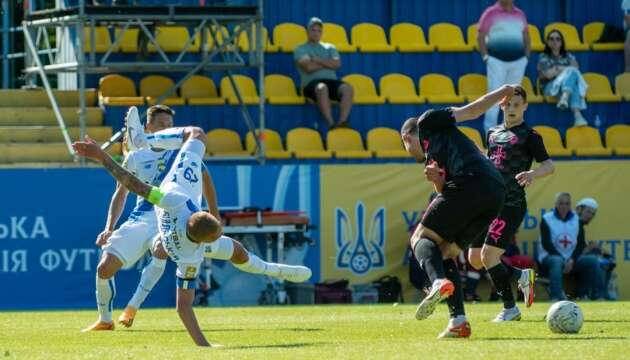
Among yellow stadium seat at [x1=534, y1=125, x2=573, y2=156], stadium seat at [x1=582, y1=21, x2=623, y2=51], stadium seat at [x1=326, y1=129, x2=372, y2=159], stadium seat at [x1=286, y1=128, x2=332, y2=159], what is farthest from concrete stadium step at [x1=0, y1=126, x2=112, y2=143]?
stadium seat at [x1=582, y1=21, x2=623, y2=51]

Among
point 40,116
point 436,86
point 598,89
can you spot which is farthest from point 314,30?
point 598,89

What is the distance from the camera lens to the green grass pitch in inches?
401

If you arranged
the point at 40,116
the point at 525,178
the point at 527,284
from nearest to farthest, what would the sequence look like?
the point at 525,178
the point at 527,284
the point at 40,116

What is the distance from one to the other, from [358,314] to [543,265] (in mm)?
5488

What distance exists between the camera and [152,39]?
2144 centimetres

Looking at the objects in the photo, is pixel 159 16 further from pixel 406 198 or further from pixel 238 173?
pixel 406 198

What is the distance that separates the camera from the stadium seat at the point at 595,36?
25.5 m

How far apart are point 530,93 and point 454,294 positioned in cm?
1358

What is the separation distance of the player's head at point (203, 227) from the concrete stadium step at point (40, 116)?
40.4 feet

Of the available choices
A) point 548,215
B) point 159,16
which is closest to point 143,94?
point 159,16

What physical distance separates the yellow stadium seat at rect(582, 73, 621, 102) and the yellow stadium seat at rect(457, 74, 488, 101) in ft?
5.63

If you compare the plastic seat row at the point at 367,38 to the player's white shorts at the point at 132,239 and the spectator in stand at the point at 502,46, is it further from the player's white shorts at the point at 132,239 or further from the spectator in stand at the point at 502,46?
the player's white shorts at the point at 132,239

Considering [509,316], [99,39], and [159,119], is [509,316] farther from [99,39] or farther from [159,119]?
[99,39]

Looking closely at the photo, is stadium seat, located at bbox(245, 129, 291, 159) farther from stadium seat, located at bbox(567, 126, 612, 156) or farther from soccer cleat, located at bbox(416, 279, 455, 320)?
soccer cleat, located at bbox(416, 279, 455, 320)
